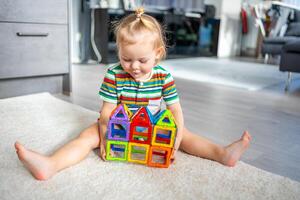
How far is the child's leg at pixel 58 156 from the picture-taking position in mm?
726

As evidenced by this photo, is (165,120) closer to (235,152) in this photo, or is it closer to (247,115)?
(235,152)

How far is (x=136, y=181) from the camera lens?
0.77m

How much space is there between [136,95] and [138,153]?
18 centimetres

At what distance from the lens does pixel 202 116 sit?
4.66ft

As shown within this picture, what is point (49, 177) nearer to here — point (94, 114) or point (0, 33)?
Answer: point (94, 114)

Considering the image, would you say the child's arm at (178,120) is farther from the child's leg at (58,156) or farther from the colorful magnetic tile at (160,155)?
the child's leg at (58,156)

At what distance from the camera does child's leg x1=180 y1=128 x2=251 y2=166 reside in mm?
876

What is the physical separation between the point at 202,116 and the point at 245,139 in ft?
1.80

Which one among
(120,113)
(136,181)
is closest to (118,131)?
(120,113)

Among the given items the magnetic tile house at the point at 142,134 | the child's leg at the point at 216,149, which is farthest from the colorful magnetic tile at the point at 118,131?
the child's leg at the point at 216,149

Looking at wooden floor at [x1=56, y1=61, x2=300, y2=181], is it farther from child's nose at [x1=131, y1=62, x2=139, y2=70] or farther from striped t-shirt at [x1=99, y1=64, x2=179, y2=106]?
child's nose at [x1=131, y1=62, x2=139, y2=70]

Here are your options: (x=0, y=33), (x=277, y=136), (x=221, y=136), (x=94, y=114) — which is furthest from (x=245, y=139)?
(x=0, y=33)

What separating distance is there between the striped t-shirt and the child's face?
55 millimetres

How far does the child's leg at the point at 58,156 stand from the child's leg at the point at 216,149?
11.2 inches
